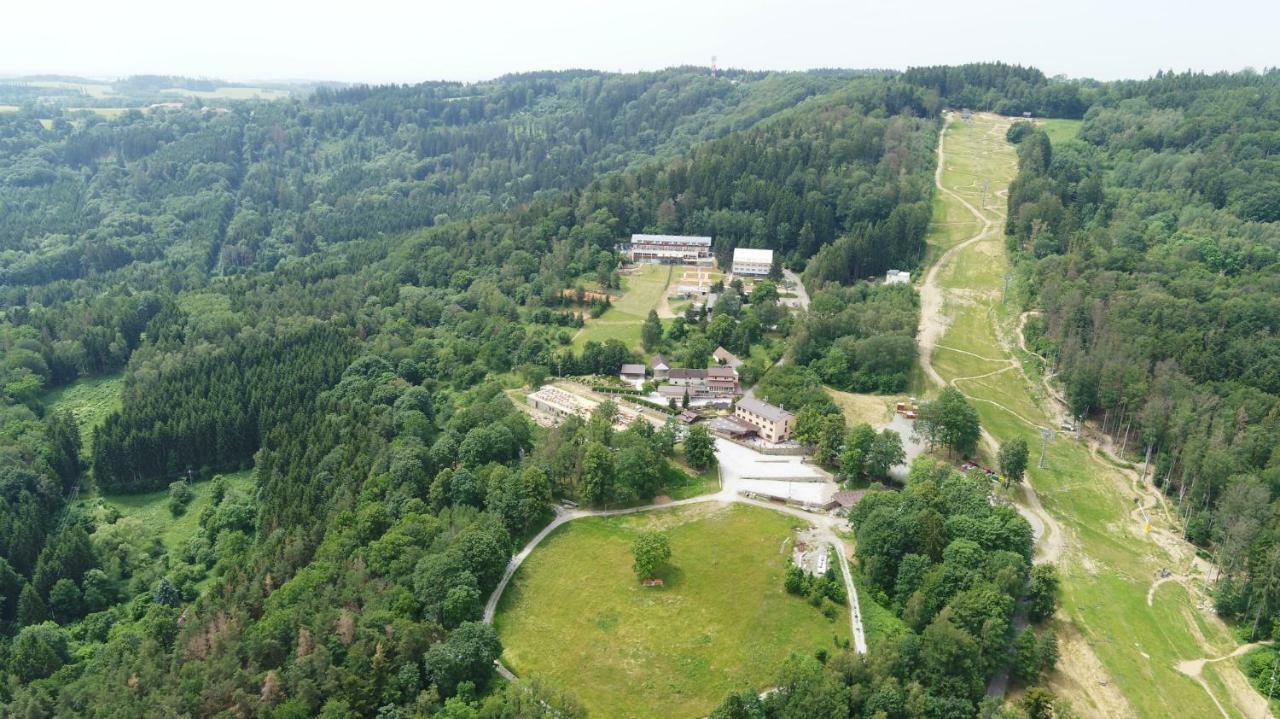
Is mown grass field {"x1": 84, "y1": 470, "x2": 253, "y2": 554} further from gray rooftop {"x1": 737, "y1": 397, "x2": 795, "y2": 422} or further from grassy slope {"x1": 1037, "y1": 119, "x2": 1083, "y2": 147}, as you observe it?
grassy slope {"x1": 1037, "y1": 119, "x2": 1083, "y2": 147}

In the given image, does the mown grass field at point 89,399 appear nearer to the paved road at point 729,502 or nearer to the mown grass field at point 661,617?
the paved road at point 729,502

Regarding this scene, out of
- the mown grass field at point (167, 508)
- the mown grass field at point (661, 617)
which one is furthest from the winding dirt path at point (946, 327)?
the mown grass field at point (167, 508)

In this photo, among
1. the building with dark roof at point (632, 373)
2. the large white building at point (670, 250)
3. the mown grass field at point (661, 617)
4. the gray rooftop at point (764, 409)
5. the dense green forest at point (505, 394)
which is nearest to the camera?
the mown grass field at point (661, 617)

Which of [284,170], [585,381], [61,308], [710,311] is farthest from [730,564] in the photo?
[284,170]

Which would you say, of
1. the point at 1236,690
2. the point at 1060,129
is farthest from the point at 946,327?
the point at 1060,129

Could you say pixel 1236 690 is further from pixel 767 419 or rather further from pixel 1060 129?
pixel 1060 129

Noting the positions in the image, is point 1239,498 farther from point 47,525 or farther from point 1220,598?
point 47,525
